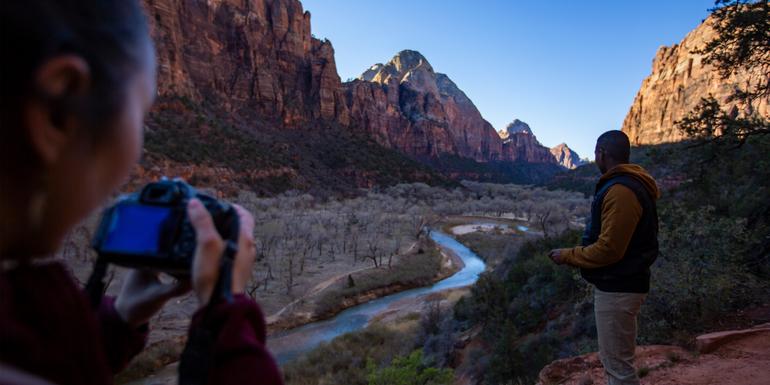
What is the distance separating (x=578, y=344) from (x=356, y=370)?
6.49 m

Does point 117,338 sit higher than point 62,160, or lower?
lower

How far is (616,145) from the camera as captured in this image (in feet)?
9.96

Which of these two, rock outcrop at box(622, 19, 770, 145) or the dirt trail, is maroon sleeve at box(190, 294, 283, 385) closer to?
the dirt trail

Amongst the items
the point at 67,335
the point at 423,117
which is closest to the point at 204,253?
the point at 67,335

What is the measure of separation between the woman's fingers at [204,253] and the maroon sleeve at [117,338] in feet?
1.10

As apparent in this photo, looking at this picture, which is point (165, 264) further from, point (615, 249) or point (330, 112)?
point (330, 112)

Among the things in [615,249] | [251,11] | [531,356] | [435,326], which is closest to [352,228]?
[435,326]

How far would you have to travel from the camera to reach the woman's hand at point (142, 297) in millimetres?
1034

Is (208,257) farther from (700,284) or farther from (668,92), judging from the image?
(668,92)

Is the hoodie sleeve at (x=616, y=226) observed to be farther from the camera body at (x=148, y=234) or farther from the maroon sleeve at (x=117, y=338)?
the maroon sleeve at (x=117, y=338)

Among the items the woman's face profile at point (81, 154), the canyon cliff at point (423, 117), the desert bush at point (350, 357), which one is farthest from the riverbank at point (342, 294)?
the canyon cliff at point (423, 117)

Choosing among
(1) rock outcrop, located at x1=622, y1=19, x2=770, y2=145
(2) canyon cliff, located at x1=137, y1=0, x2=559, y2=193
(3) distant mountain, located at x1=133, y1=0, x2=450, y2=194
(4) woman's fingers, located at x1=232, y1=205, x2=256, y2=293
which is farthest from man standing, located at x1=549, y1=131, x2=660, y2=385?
(1) rock outcrop, located at x1=622, y1=19, x2=770, y2=145

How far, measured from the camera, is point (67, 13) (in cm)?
52

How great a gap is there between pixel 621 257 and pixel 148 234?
2.87 metres
